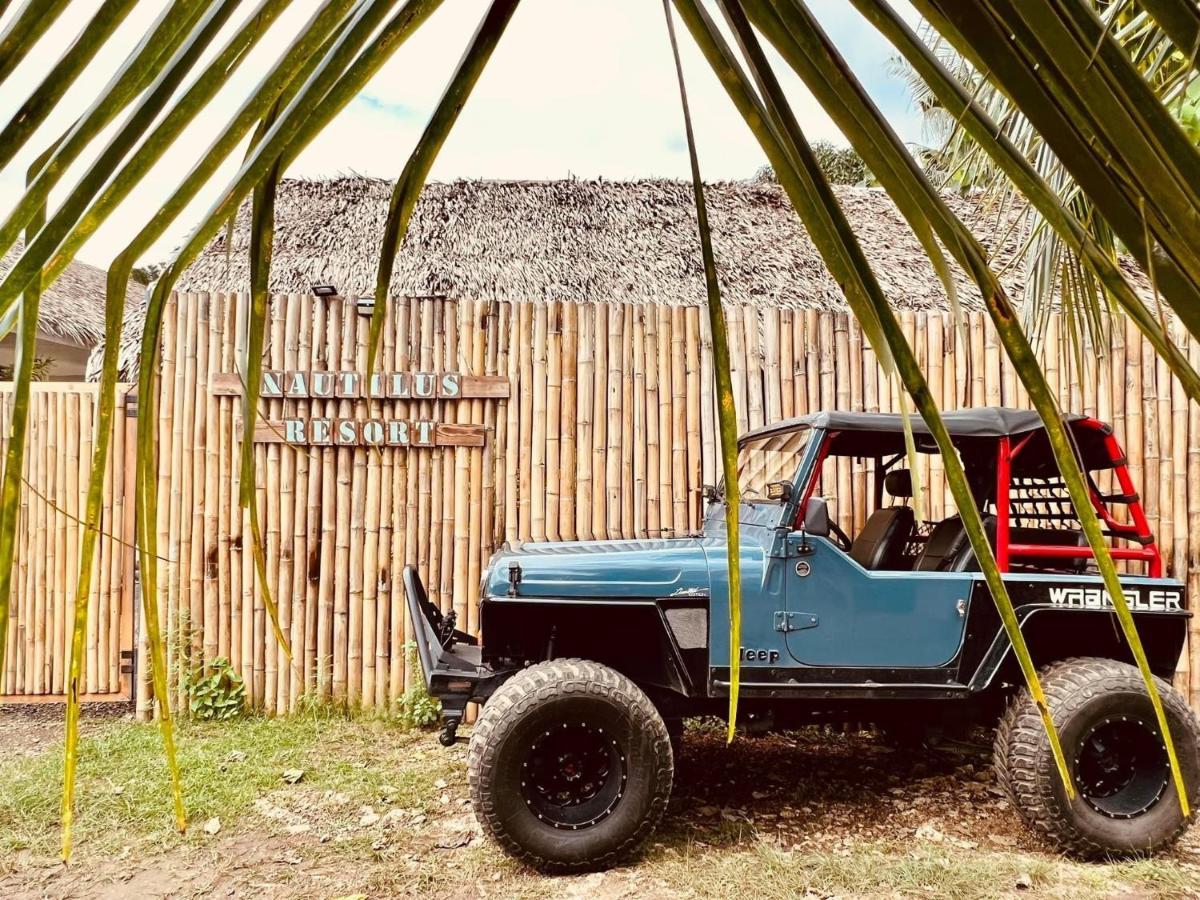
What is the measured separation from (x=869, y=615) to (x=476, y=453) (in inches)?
101

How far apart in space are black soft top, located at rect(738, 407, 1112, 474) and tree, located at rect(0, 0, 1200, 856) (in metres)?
3.13

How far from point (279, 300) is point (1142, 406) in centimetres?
534

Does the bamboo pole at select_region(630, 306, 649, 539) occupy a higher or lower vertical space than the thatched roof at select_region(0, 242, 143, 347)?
lower

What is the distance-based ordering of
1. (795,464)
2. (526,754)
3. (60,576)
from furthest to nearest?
(60,576), (795,464), (526,754)

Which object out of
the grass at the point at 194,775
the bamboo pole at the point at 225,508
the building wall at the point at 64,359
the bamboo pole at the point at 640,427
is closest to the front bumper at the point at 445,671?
the grass at the point at 194,775

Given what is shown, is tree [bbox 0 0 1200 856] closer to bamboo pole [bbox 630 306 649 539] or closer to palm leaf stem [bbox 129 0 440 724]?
palm leaf stem [bbox 129 0 440 724]

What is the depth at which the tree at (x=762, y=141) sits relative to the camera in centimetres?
29

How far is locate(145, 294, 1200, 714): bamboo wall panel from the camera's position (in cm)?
488

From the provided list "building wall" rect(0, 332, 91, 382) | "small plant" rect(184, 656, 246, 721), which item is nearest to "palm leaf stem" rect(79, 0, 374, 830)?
"small plant" rect(184, 656, 246, 721)

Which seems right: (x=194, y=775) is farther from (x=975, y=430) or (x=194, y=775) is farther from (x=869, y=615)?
(x=975, y=430)

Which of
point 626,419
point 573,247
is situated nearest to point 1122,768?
point 626,419

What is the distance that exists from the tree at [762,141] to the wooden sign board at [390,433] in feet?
15.2

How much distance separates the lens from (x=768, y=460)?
3963mm

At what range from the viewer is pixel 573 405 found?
5.02 meters
